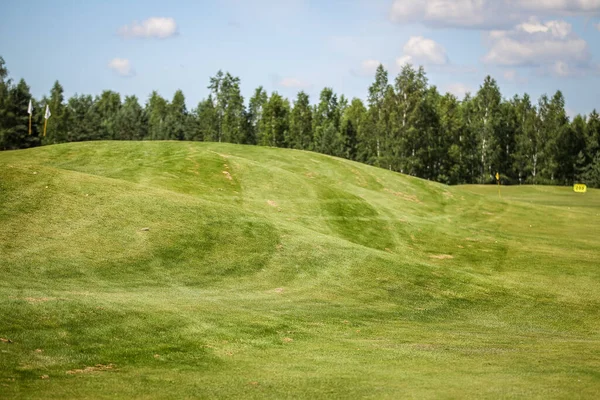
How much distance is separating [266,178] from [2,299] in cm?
3869

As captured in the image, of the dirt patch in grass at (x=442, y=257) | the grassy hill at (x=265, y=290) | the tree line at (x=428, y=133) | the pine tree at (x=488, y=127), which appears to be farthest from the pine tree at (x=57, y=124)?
the dirt patch in grass at (x=442, y=257)

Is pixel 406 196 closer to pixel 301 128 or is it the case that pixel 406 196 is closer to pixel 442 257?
pixel 442 257

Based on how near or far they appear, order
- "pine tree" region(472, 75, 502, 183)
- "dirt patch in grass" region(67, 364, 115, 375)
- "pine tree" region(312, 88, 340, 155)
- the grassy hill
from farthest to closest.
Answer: "pine tree" region(312, 88, 340, 155) < "pine tree" region(472, 75, 502, 183) < the grassy hill < "dirt patch in grass" region(67, 364, 115, 375)

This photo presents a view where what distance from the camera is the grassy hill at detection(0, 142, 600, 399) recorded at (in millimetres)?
18344

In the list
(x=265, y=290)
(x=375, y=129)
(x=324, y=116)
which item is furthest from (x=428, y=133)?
(x=265, y=290)

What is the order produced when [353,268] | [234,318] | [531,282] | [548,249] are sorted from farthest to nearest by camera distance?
[548,249]
[531,282]
[353,268]
[234,318]

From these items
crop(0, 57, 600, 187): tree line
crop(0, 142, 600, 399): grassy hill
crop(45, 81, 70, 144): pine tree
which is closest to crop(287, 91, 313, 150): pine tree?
crop(0, 57, 600, 187): tree line

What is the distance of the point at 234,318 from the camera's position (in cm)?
2556

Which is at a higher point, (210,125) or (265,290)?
(210,125)

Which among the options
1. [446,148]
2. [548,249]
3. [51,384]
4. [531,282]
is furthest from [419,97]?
[51,384]

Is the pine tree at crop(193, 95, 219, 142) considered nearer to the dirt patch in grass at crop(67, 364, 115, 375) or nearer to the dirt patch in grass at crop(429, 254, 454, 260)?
the dirt patch in grass at crop(429, 254, 454, 260)

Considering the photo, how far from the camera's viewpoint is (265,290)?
107 feet

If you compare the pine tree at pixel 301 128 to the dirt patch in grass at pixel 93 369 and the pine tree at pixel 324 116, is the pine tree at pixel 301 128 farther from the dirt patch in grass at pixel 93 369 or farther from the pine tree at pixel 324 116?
the dirt patch in grass at pixel 93 369

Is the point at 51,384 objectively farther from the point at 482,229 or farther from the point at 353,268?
the point at 482,229
